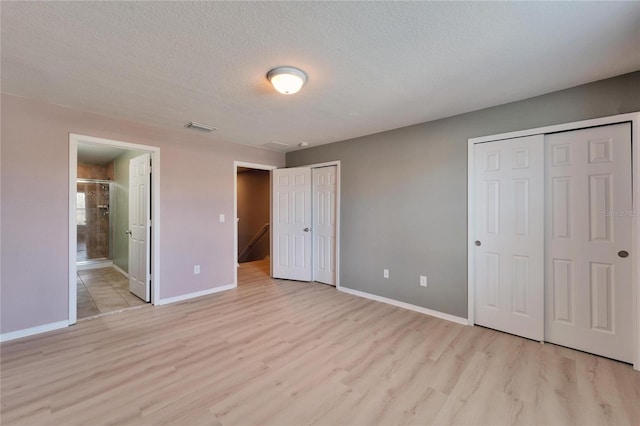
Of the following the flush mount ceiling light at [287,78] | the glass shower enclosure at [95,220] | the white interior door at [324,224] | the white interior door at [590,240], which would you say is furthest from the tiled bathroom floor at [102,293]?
the white interior door at [590,240]

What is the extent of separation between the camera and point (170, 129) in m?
3.60

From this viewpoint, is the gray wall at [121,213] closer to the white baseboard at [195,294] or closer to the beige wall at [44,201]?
the beige wall at [44,201]

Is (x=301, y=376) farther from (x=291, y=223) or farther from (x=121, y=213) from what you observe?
(x=121, y=213)

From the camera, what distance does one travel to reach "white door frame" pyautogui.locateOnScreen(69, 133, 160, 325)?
2.89 metres

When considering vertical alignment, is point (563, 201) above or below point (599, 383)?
above

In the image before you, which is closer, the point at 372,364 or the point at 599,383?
the point at 599,383

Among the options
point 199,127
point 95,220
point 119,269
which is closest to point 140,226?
point 199,127

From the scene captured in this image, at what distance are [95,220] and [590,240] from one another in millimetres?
8442

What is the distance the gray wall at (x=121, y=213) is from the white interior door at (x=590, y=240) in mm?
6279

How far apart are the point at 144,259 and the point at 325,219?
107 inches

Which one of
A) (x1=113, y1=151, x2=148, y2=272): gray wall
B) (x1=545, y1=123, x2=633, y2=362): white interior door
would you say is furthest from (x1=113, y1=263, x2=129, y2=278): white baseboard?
(x1=545, y1=123, x2=633, y2=362): white interior door

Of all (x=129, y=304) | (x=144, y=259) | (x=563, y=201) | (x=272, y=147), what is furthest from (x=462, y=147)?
(x=129, y=304)

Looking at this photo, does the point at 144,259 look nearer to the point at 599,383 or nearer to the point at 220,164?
the point at 220,164

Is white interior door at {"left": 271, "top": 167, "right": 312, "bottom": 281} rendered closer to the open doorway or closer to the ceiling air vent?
the ceiling air vent
